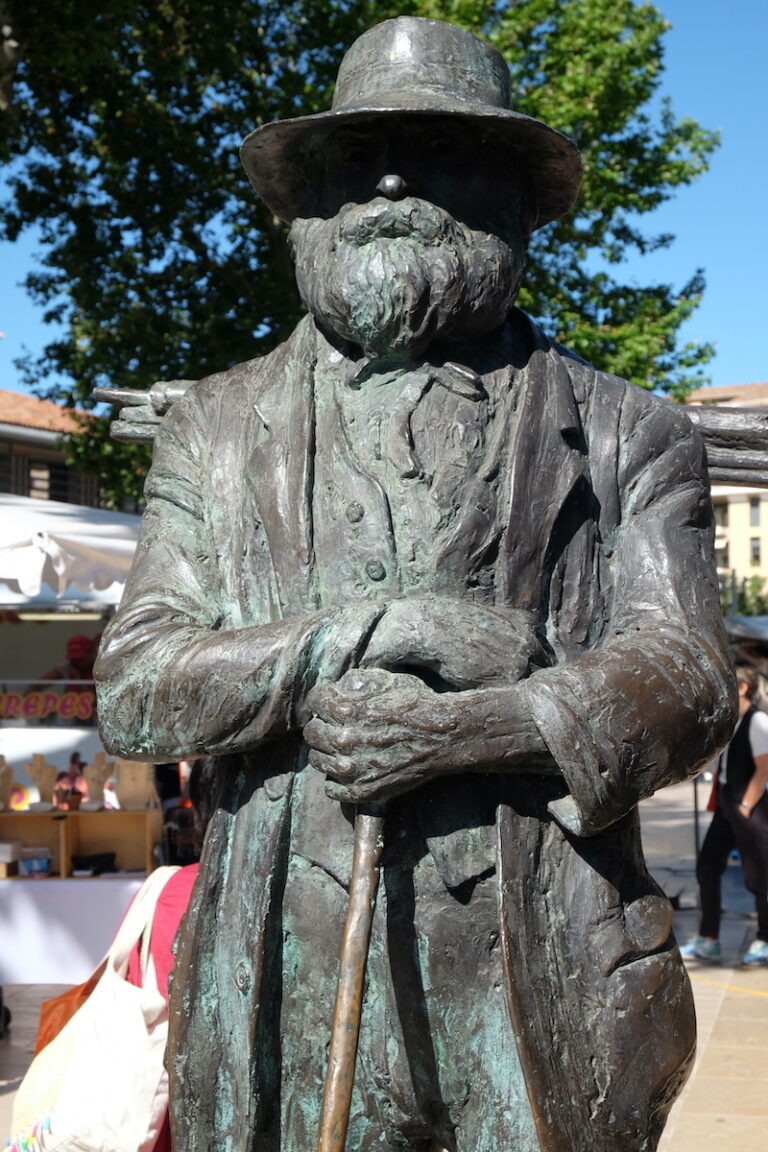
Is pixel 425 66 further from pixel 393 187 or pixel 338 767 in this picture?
pixel 338 767

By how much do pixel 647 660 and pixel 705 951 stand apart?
6991 mm

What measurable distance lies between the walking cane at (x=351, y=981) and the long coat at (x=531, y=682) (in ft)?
0.42

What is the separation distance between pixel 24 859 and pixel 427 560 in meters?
4.84

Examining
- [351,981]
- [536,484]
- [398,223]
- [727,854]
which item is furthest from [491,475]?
[727,854]

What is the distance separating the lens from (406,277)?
2340 mm

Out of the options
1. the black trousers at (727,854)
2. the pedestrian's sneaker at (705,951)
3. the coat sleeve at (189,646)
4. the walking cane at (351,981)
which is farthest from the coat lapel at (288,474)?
the pedestrian's sneaker at (705,951)

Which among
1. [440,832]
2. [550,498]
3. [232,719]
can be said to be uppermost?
[550,498]

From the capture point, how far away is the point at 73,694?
295 inches

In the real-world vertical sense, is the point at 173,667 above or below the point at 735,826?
above

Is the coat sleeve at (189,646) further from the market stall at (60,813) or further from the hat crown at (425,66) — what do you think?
the market stall at (60,813)

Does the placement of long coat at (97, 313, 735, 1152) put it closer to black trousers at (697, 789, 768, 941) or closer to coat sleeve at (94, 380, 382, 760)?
coat sleeve at (94, 380, 382, 760)

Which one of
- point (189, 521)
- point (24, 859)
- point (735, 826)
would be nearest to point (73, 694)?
point (24, 859)

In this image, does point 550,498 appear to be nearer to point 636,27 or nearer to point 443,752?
point 443,752

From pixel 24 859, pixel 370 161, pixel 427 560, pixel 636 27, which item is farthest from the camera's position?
pixel 636 27
